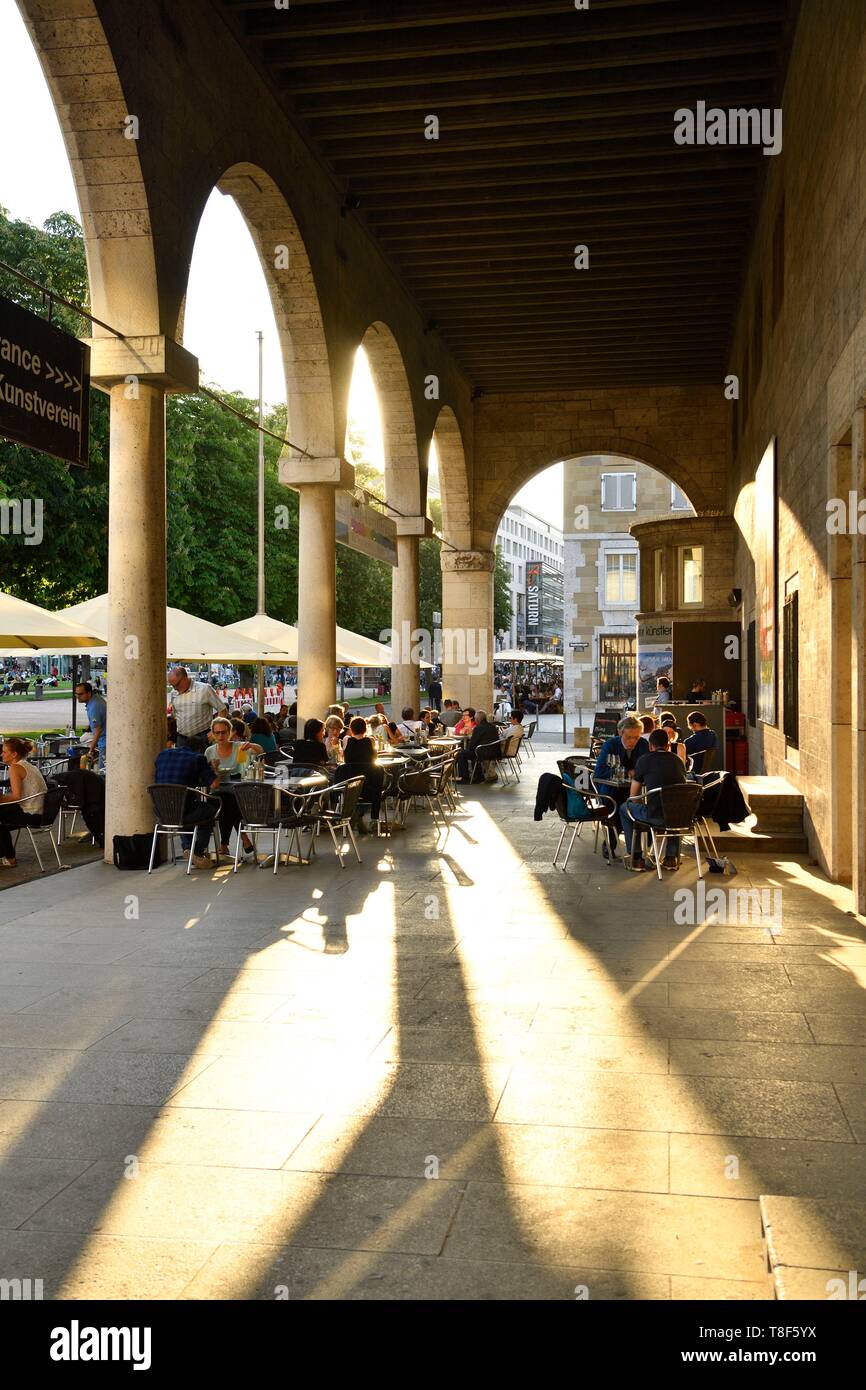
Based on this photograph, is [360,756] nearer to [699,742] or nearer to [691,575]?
[699,742]

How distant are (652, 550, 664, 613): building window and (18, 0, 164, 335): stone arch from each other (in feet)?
49.2

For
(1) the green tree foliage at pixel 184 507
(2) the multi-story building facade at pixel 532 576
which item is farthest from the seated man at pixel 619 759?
(2) the multi-story building facade at pixel 532 576

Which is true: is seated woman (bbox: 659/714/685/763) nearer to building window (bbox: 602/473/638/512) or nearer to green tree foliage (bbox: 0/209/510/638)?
green tree foliage (bbox: 0/209/510/638)

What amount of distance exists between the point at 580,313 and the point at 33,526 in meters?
10.1

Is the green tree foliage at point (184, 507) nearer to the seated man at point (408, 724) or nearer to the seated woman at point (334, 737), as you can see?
the seated woman at point (334, 737)

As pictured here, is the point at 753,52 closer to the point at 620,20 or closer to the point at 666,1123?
the point at 620,20

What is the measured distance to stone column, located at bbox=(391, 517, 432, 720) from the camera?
20.9 metres

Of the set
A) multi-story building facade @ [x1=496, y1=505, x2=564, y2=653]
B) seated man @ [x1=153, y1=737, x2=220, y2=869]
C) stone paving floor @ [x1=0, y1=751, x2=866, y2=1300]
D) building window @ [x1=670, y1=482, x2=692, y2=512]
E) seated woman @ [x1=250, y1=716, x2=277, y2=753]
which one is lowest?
stone paving floor @ [x1=0, y1=751, x2=866, y2=1300]

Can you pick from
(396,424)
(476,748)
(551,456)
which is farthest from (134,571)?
(551,456)

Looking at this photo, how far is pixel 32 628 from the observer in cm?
1201

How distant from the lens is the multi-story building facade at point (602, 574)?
1745 inches

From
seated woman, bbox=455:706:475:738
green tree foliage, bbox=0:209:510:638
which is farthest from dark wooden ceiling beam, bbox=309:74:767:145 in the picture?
seated woman, bbox=455:706:475:738

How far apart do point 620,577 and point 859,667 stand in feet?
122

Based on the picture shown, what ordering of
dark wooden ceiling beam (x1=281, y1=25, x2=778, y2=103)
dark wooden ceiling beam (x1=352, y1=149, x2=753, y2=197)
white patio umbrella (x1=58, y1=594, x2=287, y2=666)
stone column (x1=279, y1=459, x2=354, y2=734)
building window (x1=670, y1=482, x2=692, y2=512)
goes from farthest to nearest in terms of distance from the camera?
building window (x1=670, y1=482, x2=692, y2=512), stone column (x1=279, y1=459, x2=354, y2=734), white patio umbrella (x1=58, y1=594, x2=287, y2=666), dark wooden ceiling beam (x1=352, y1=149, x2=753, y2=197), dark wooden ceiling beam (x1=281, y1=25, x2=778, y2=103)
